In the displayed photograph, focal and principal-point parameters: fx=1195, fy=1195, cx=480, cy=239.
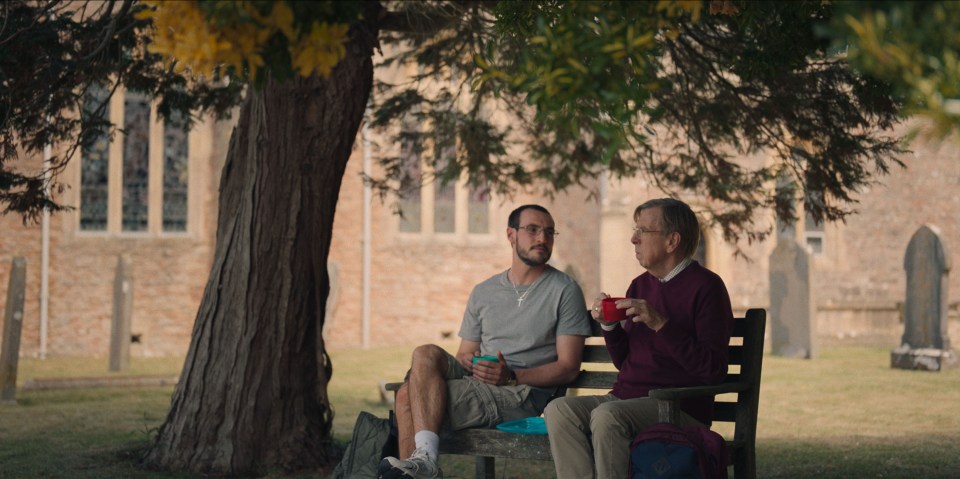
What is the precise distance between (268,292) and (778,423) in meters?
5.84

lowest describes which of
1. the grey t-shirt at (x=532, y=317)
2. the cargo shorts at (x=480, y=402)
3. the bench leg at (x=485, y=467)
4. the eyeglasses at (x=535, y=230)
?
the bench leg at (x=485, y=467)

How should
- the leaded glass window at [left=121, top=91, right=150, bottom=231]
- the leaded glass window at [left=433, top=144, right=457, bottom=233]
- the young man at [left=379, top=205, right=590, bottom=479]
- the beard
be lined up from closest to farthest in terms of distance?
the young man at [left=379, top=205, right=590, bottom=479], the beard, the leaded glass window at [left=121, top=91, right=150, bottom=231], the leaded glass window at [left=433, top=144, right=457, bottom=233]

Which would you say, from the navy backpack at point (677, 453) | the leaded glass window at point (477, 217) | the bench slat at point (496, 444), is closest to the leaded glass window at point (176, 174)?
the leaded glass window at point (477, 217)

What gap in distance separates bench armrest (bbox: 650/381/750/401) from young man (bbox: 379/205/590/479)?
0.97 m

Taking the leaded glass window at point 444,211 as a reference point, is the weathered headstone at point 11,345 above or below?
below

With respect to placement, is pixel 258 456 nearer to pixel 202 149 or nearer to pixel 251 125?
pixel 251 125

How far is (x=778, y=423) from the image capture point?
11.4 meters

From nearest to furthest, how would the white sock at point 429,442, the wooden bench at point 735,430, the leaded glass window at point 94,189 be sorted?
the wooden bench at point 735,430 < the white sock at point 429,442 < the leaded glass window at point 94,189

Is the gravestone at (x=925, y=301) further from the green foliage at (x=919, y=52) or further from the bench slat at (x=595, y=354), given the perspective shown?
the green foliage at (x=919, y=52)

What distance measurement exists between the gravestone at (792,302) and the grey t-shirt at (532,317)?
14.7 metres

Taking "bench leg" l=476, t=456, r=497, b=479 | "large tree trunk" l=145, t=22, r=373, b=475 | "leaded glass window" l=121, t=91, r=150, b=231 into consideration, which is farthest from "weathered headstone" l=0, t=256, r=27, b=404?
"leaded glass window" l=121, t=91, r=150, b=231

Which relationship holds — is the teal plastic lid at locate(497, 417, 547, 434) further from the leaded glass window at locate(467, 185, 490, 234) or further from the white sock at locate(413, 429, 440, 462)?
the leaded glass window at locate(467, 185, 490, 234)

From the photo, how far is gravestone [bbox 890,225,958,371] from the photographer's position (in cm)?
1716

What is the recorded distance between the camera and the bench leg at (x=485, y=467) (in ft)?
20.5
